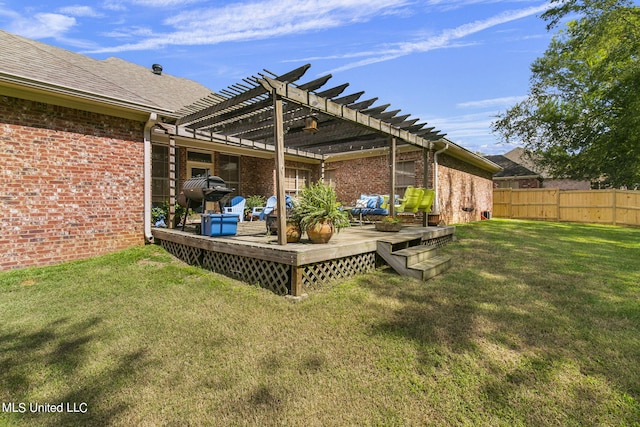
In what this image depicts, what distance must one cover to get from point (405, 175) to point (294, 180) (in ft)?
14.8

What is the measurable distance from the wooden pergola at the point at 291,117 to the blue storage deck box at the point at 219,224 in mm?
1665

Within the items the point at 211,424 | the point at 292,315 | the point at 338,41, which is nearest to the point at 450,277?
the point at 292,315

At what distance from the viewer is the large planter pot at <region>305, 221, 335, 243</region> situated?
14.5 ft

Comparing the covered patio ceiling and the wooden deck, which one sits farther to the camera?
the covered patio ceiling

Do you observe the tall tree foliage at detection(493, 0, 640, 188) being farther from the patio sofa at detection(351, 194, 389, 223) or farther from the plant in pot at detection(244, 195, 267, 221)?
the plant in pot at detection(244, 195, 267, 221)

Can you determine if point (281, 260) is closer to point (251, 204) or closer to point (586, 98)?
point (251, 204)

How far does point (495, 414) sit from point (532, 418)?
0.20m

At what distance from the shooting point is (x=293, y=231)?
4516 millimetres

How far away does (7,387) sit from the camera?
211cm

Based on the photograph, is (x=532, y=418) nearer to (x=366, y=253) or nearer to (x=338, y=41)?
(x=366, y=253)

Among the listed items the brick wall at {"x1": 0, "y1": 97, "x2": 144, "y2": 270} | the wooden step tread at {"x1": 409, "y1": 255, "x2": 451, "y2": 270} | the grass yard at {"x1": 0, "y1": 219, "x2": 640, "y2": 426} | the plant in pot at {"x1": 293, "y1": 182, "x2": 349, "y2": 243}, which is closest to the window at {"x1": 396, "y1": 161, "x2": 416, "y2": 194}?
the wooden step tread at {"x1": 409, "y1": 255, "x2": 451, "y2": 270}

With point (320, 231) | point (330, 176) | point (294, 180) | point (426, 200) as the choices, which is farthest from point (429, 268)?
point (330, 176)

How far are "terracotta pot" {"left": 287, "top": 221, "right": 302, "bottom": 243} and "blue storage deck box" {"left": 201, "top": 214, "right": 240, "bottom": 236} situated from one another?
1418mm

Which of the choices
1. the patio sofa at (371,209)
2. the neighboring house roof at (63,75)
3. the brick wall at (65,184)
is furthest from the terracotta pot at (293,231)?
the patio sofa at (371,209)
